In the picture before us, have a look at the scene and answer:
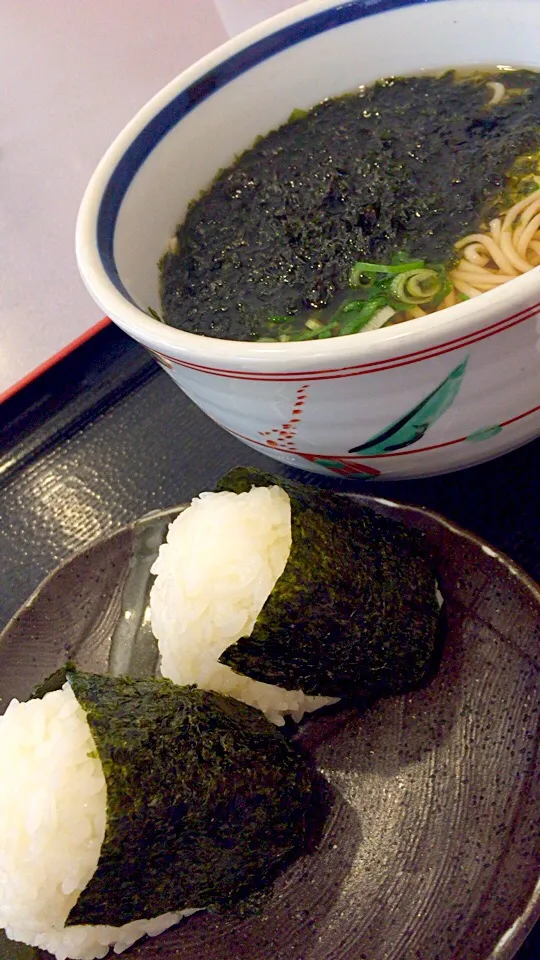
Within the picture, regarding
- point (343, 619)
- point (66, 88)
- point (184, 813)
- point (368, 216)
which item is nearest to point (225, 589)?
point (343, 619)

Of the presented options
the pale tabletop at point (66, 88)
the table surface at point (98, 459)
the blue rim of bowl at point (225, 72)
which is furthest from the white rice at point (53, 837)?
the pale tabletop at point (66, 88)

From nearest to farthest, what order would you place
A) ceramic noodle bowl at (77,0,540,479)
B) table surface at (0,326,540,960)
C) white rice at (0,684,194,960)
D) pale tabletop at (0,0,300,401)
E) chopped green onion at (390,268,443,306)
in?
1. ceramic noodle bowl at (77,0,540,479)
2. white rice at (0,684,194,960)
3. chopped green onion at (390,268,443,306)
4. table surface at (0,326,540,960)
5. pale tabletop at (0,0,300,401)

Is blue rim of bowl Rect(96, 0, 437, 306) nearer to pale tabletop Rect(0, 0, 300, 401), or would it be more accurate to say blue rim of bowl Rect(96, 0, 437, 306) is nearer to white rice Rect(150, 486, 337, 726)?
white rice Rect(150, 486, 337, 726)

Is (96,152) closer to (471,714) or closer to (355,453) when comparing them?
(355,453)

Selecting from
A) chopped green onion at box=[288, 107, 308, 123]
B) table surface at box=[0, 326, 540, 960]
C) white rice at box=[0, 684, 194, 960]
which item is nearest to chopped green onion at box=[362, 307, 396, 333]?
table surface at box=[0, 326, 540, 960]

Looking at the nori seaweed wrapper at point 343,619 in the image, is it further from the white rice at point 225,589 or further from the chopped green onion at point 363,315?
the chopped green onion at point 363,315

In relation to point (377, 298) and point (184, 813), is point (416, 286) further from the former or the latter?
point (184, 813)
